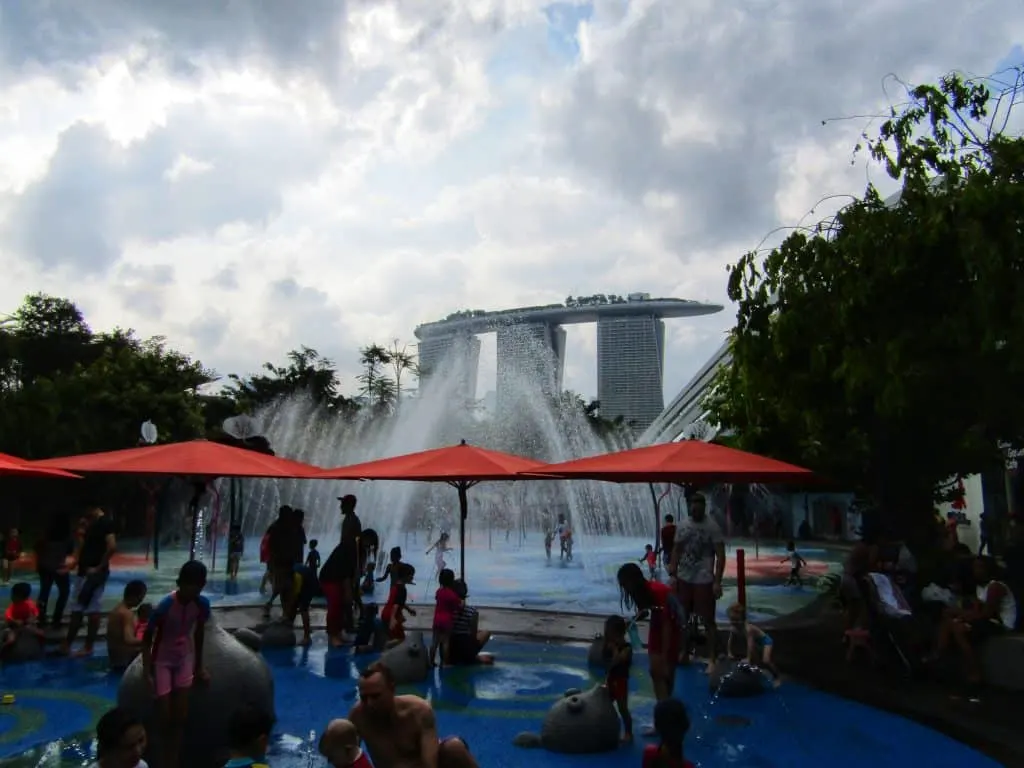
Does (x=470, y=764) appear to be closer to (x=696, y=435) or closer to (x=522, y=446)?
(x=522, y=446)

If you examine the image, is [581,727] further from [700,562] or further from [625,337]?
[625,337]

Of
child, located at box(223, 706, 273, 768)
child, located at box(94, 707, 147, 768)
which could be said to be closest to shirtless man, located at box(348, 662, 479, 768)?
child, located at box(223, 706, 273, 768)

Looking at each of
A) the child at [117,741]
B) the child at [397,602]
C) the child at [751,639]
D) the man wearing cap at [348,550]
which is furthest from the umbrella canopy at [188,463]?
the child at [751,639]

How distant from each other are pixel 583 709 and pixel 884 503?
6.64 meters

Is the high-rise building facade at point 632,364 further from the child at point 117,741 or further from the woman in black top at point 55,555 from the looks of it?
the child at point 117,741

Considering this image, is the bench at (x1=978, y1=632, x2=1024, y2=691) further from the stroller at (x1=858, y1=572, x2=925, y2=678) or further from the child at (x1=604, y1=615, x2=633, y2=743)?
the child at (x1=604, y1=615, x2=633, y2=743)

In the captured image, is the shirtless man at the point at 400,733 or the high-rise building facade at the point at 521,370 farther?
the high-rise building facade at the point at 521,370

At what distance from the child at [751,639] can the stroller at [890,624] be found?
1224 mm

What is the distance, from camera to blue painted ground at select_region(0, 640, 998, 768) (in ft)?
20.5

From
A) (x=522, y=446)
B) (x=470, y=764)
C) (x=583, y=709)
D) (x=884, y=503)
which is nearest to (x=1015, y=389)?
(x=884, y=503)

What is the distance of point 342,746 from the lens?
388cm

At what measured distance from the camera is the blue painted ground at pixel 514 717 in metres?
6.25

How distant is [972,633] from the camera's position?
856 cm

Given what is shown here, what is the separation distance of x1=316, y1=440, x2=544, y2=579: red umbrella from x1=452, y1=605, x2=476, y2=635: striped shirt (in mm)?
1520
